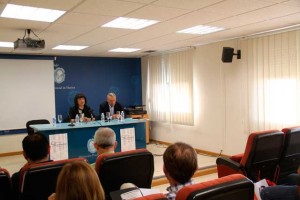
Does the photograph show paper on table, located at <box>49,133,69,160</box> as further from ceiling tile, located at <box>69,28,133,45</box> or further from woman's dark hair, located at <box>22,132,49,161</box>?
woman's dark hair, located at <box>22,132,49,161</box>

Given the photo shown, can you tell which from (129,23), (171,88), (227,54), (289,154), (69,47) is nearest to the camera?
(289,154)

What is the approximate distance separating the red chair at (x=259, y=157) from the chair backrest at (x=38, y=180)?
175cm

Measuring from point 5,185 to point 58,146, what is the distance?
303 centimetres

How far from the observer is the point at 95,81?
8344mm

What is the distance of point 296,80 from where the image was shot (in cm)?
480

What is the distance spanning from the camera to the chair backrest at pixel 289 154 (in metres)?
3.28

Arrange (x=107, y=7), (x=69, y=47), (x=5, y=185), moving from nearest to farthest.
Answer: (x=5, y=185) < (x=107, y=7) < (x=69, y=47)

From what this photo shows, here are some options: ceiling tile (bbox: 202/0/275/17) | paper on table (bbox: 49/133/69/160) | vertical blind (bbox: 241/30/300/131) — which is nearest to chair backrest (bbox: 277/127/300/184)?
ceiling tile (bbox: 202/0/275/17)

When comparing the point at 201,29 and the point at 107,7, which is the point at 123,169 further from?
the point at 201,29

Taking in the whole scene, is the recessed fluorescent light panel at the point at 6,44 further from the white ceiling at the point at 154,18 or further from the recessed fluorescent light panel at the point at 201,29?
the recessed fluorescent light panel at the point at 201,29

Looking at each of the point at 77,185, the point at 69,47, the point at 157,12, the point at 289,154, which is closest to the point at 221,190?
the point at 77,185

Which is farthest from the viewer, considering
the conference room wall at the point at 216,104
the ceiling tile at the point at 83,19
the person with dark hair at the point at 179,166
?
the conference room wall at the point at 216,104

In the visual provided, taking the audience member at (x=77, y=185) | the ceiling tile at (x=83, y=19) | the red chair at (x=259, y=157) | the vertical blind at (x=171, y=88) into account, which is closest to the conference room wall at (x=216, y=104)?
the vertical blind at (x=171, y=88)

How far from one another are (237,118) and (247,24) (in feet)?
6.55
